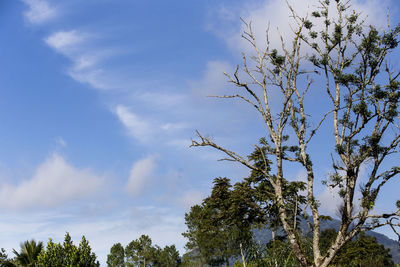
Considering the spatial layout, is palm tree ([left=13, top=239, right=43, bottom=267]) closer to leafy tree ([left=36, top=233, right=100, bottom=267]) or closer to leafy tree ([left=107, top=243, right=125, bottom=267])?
leafy tree ([left=36, top=233, right=100, bottom=267])

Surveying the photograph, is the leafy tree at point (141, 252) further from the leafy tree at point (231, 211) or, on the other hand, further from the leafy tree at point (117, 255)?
the leafy tree at point (231, 211)

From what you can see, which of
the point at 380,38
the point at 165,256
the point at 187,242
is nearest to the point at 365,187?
the point at 380,38

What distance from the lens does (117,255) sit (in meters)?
76.9

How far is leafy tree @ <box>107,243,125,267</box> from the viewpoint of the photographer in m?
75.8

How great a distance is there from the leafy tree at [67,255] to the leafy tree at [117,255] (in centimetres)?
5977

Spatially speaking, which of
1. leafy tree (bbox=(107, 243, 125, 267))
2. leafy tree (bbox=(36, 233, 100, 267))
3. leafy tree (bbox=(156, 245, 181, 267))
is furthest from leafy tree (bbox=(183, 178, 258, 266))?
leafy tree (bbox=(107, 243, 125, 267))

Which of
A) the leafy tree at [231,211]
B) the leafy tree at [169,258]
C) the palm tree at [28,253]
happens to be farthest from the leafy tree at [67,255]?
the leafy tree at [169,258]

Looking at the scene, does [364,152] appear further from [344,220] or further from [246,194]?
[246,194]

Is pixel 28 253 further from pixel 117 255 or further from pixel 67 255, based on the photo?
pixel 117 255

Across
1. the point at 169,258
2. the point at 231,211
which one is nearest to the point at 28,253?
the point at 231,211

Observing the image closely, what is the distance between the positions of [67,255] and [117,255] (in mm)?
61946

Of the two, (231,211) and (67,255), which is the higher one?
(231,211)

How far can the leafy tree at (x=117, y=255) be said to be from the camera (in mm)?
75750

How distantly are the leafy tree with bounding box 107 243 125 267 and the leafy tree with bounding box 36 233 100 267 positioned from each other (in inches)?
2353
